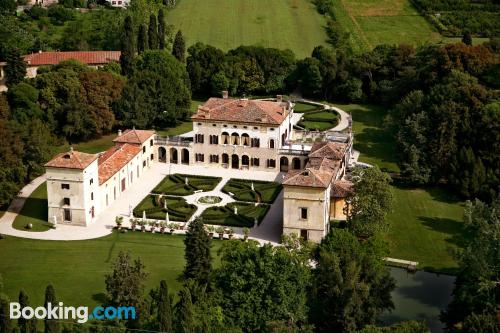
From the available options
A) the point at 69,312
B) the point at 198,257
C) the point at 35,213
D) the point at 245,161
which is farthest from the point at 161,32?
the point at 69,312

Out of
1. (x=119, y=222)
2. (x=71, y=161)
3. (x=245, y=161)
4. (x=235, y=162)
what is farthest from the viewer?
(x=235, y=162)

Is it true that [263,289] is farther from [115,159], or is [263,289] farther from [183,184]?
[115,159]

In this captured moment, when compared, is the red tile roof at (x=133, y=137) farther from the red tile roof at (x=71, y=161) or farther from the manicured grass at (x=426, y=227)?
the manicured grass at (x=426, y=227)

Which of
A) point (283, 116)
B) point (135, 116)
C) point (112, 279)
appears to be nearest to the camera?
point (112, 279)

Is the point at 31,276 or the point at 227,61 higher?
the point at 227,61

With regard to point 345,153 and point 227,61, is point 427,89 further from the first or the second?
point 227,61

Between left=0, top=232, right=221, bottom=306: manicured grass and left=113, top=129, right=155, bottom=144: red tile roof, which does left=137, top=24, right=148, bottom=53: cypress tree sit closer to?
left=113, top=129, right=155, bottom=144: red tile roof

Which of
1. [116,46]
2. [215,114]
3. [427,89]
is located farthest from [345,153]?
[116,46]
